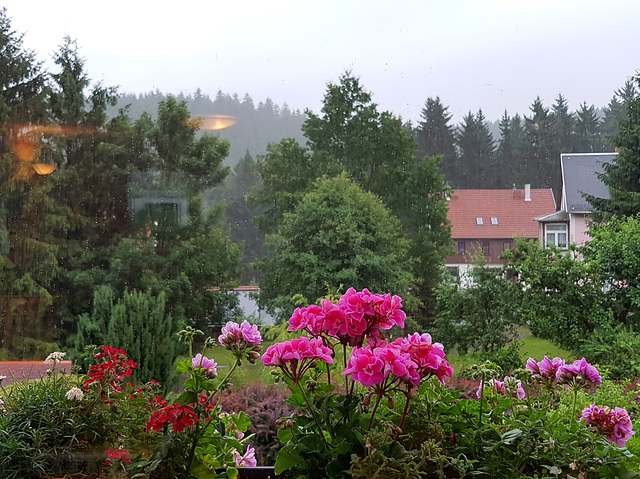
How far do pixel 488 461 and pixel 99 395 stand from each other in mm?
599

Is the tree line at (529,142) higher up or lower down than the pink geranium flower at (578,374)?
higher up

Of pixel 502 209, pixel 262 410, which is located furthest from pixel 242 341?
pixel 502 209

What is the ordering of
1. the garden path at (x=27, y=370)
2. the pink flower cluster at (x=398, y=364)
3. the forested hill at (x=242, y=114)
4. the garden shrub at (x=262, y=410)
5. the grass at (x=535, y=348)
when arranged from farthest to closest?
the forested hill at (x=242, y=114) < the grass at (x=535, y=348) < the garden shrub at (x=262, y=410) < the garden path at (x=27, y=370) < the pink flower cluster at (x=398, y=364)

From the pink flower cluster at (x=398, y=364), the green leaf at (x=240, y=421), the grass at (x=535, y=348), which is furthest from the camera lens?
the grass at (x=535, y=348)

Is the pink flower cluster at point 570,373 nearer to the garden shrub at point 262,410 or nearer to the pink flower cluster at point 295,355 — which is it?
the pink flower cluster at point 295,355

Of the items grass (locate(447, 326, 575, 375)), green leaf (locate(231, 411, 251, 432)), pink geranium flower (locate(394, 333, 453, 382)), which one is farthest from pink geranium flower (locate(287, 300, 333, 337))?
grass (locate(447, 326, 575, 375))

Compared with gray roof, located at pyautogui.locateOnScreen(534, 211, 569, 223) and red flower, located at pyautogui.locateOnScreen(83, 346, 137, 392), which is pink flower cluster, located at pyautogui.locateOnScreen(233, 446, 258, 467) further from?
gray roof, located at pyautogui.locateOnScreen(534, 211, 569, 223)

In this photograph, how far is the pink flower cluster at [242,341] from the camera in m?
0.83

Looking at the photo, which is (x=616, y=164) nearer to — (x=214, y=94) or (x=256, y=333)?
(x=214, y=94)

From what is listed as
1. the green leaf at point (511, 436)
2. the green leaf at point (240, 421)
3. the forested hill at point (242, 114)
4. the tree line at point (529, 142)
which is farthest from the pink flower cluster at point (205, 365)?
the forested hill at point (242, 114)

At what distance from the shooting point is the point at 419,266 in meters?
4.72

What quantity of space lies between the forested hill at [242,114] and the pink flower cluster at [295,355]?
4260 millimetres

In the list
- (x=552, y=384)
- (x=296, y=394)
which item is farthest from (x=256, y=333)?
(x=552, y=384)

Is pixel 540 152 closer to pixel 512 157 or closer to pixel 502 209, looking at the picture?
pixel 512 157
